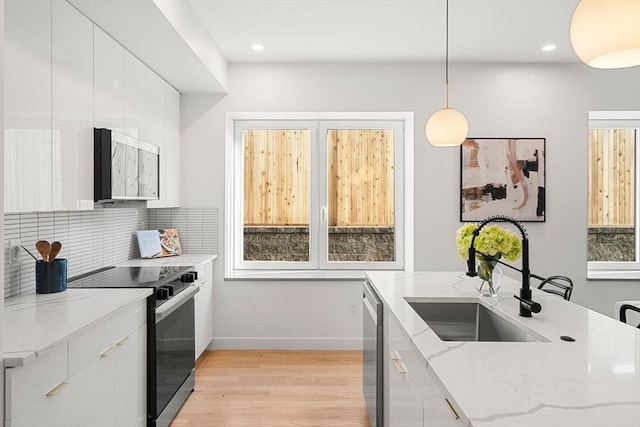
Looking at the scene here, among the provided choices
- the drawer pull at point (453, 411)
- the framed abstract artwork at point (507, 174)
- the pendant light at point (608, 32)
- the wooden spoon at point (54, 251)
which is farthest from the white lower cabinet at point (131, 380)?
the framed abstract artwork at point (507, 174)

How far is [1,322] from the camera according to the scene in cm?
139

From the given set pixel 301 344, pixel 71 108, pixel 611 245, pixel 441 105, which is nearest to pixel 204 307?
pixel 301 344

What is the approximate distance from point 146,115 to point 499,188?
2.98m

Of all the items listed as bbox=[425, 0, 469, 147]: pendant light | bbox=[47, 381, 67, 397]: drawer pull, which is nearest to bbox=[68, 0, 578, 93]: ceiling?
bbox=[425, 0, 469, 147]: pendant light

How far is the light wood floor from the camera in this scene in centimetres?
295

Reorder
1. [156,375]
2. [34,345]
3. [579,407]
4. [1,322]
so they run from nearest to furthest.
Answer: [579,407] < [1,322] < [34,345] < [156,375]

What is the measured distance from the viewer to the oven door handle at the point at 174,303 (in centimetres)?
254

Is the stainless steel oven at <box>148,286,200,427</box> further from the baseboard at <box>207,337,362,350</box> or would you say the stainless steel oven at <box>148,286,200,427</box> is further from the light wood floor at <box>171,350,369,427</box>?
the baseboard at <box>207,337,362,350</box>

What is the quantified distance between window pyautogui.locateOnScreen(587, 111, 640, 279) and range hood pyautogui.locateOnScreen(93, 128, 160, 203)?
415 centimetres

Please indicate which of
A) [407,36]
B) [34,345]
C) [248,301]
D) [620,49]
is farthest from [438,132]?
[248,301]

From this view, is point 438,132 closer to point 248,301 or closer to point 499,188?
point 499,188

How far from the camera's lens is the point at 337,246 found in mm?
4762

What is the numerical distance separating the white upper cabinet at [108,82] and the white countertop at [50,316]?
954mm

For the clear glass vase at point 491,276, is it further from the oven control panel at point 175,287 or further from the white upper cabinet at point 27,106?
the white upper cabinet at point 27,106
